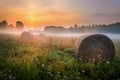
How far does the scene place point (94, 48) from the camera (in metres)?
13.1

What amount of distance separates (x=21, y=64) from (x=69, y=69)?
72.5 inches

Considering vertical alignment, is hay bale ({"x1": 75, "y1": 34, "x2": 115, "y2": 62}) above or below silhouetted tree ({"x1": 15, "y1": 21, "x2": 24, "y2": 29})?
below

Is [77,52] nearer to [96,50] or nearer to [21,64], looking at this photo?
[96,50]

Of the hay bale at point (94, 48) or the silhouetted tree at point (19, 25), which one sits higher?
the silhouetted tree at point (19, 25)

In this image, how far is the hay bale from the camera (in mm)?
12927

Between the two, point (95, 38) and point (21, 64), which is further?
point (95, 38)

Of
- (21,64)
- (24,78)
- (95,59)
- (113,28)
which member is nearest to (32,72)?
(24,78)

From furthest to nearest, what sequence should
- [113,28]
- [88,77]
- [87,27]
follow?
[87,27]
[113,28]
[88,77]

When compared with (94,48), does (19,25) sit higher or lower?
higher

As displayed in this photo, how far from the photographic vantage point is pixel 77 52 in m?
13.1

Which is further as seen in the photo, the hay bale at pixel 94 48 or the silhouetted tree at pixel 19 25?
the silhouetted tree at pixel 19 25

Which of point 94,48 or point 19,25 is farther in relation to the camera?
point 19,25

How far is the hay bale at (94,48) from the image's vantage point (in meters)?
12.9

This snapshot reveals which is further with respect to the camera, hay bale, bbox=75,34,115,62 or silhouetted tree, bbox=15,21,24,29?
silhouetted tree, bbox=15,21,24,29
